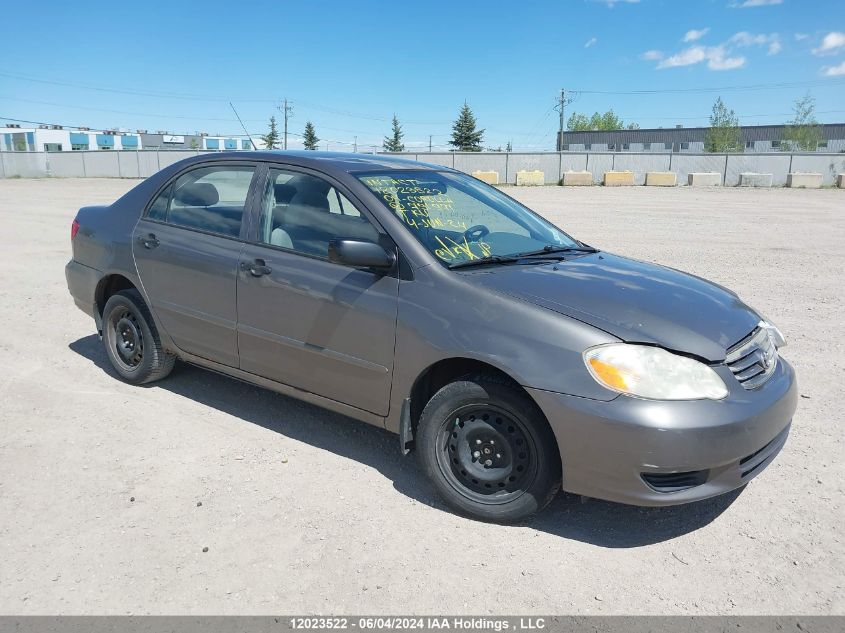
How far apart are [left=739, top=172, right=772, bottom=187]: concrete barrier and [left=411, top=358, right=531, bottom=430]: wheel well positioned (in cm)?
3612

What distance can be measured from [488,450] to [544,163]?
39196mm

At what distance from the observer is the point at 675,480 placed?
2.92 m

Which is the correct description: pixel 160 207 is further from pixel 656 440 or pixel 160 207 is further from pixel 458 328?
pixel 656 440

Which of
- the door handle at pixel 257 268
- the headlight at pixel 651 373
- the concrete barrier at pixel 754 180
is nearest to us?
the headlight at pixel 651 373

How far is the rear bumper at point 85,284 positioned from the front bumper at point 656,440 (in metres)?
3.66

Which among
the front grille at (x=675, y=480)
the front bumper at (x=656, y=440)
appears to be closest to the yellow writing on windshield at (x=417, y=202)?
the front bumper at (x=656, y=440)

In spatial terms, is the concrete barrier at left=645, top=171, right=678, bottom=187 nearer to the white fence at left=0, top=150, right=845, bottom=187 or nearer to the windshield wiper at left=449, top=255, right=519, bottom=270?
the white fence at left=0, top=150, right=845, bottom=187

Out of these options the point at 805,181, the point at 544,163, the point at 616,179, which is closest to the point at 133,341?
the point at 616,179

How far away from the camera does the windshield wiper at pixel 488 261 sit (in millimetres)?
3512

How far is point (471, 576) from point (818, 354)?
437cm

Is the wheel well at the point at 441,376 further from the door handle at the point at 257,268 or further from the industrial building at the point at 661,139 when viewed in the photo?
the industrial building at the point at 661,139

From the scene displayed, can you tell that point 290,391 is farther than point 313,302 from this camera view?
Yes

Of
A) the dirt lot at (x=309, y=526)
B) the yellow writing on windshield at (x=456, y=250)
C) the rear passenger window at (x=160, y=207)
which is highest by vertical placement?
the rear passenger window at (x=160, y=207)

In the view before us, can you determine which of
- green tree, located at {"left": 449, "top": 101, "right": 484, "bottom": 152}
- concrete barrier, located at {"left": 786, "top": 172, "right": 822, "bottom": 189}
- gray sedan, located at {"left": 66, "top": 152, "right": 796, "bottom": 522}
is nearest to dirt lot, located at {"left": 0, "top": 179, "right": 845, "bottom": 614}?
gray sedan, located at {"left": 66, "top": 152, "right": 796, "bottom": 522}
